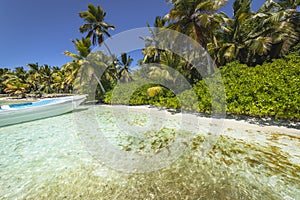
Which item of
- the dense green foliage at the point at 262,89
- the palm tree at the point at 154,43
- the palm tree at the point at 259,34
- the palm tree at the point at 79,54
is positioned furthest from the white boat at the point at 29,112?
the palm tree at the point at 259,34

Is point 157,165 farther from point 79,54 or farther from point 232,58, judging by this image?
point 79,54

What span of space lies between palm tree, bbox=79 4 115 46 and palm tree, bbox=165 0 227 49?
361 inches

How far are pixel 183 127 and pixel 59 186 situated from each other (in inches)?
171

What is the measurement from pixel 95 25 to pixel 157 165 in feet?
50.5

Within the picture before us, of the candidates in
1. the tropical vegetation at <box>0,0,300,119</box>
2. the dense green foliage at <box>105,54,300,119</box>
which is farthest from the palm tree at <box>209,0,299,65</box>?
the dense green foliage at <box>105,54,300,119</box>

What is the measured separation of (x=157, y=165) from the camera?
283 centimetres

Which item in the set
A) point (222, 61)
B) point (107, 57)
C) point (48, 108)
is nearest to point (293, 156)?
point (222, 61)

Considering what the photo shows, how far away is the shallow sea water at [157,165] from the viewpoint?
6.83 ft

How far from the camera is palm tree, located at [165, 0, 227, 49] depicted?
6.42 m

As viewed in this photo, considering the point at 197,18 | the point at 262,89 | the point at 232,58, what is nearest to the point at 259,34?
the point at 232,58

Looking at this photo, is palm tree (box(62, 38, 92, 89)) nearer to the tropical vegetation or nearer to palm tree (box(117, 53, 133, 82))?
the tropical vegetation

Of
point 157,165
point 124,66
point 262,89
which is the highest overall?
point 124,66

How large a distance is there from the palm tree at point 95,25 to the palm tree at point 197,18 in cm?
917

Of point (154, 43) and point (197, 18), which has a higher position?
point (154, 43)
